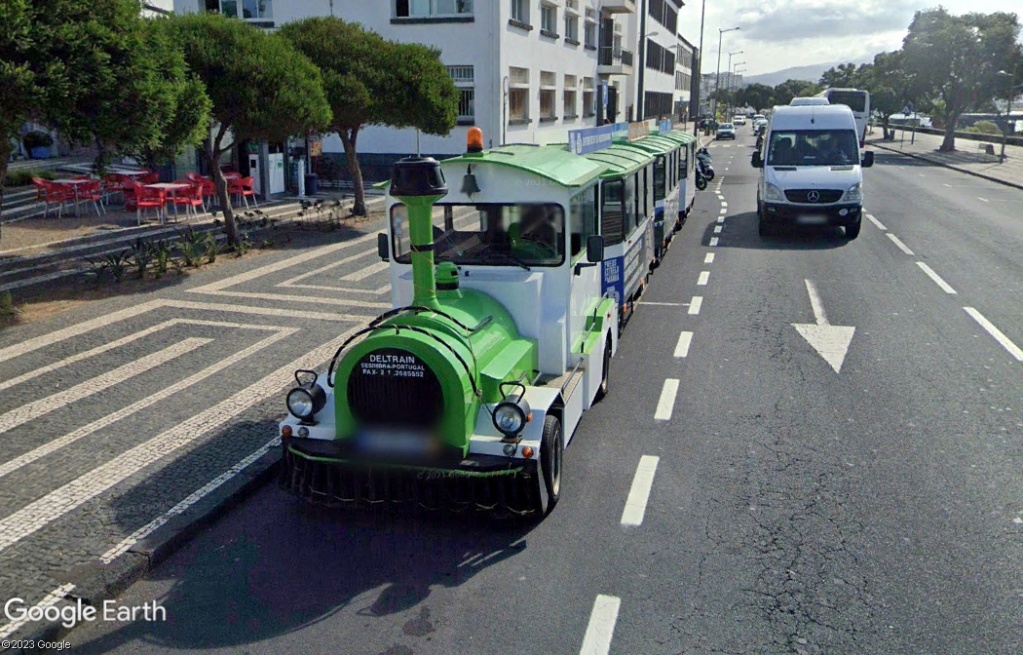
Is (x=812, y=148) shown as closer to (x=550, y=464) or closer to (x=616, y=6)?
(x=550, y=464)

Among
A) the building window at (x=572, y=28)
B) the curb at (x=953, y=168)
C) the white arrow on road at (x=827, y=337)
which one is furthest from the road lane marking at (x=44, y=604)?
the building window at (x=572, y=28)

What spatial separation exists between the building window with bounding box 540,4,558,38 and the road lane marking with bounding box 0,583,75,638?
35044 mm

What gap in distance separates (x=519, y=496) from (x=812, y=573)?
2.14 meters

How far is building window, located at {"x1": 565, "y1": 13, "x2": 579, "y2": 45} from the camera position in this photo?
41656mm

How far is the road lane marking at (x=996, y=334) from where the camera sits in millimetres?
10375

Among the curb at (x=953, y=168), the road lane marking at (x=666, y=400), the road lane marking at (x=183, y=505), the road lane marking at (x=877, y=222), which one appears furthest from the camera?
the curb at (x=953, y=168)

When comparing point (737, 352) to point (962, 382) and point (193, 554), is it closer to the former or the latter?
point (962, 382)

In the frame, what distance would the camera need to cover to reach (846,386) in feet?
30.3

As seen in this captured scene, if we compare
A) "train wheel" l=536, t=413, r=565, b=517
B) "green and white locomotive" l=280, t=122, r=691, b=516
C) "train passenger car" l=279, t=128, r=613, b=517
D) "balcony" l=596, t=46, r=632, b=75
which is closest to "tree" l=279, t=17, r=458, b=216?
"green and white locomotive" l=280, t=122, r=691, b=516

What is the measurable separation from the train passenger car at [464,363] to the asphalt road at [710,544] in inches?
18.8

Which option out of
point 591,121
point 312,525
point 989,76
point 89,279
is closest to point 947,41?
point 989,76

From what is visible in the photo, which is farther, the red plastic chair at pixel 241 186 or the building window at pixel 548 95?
the building window at pixel 548 95

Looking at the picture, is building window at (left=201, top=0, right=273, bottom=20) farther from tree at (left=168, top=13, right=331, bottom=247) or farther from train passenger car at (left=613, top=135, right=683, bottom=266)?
train passenger car at (left=613, top=135, right=683, bottom=266)

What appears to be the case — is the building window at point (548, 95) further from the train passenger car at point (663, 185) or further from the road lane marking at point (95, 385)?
the road lane marking at point (95, 385)
